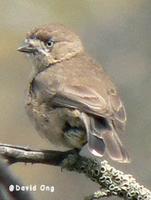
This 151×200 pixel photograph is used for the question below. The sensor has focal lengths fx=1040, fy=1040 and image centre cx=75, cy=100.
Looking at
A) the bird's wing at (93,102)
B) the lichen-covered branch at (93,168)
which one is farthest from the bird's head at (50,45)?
the lichen-covered branch at (93,168)

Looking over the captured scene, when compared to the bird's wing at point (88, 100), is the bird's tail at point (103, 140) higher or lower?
lower

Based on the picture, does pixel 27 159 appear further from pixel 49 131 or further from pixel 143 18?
pixel 143 18

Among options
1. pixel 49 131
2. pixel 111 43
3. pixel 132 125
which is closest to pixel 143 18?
pixel 111 43

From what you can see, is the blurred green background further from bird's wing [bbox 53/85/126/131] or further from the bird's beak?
bird's wing [bbox 53/85/126/131]

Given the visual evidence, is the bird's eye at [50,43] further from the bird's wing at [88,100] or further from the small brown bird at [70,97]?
the bird's wing at [88,100]

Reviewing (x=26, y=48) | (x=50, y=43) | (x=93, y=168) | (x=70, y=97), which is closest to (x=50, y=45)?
(x=50, y=43)

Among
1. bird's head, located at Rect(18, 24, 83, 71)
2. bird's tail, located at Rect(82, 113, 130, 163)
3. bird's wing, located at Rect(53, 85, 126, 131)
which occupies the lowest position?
bird's tail, located at Rect(82, 113, 130, 163)

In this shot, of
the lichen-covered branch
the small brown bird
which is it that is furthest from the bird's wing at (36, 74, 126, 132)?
the lichen-covered branch
